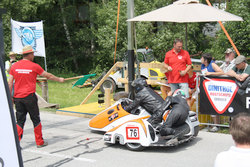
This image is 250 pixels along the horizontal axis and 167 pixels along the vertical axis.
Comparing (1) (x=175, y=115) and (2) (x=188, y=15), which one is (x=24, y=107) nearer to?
(1) (x=175, y=115)

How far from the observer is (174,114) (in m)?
6.75

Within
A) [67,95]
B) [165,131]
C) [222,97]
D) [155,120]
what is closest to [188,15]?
[222,97]

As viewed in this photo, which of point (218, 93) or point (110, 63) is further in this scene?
point (110, 63)

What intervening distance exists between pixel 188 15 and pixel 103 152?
429 centimetres

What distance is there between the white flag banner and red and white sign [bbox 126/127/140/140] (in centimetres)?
765

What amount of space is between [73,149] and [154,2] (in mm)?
12524

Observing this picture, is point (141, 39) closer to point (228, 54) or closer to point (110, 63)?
point (110, 63)

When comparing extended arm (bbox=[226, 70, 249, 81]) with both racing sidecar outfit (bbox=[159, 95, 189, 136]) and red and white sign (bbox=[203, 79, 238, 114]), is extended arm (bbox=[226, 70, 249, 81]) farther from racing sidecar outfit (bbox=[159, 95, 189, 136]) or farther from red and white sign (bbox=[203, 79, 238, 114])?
racing sidecar outfit (bbox=[159, 95, 189, 136])

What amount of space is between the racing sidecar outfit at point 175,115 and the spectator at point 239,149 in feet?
13.5

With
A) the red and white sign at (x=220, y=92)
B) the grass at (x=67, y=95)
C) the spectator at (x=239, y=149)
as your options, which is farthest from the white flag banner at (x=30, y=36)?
the spectator at (x=239, y=149)

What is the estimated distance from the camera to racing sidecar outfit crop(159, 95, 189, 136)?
6613 millimetres

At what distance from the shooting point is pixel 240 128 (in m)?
2.47

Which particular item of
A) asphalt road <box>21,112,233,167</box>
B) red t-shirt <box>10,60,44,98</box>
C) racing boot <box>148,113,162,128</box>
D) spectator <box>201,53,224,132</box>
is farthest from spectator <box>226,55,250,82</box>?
red t-shirt <box>10,60,44,98</box>

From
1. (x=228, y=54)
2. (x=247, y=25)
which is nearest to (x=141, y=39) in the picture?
(x=247, y=25)
